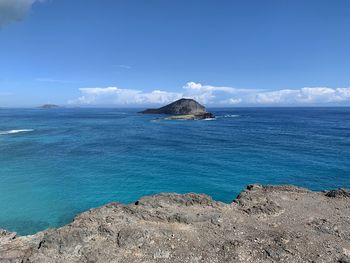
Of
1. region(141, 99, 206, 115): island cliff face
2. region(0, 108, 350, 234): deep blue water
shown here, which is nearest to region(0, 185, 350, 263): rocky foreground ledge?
region(0, 108, 350, 234): deep blue water

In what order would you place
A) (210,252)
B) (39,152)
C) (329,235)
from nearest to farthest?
(210,252) → (329,235) → (39,152)

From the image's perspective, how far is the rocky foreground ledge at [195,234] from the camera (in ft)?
54.9

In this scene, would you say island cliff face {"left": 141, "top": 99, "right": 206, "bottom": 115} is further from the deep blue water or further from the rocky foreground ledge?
the rocky foreground ledge

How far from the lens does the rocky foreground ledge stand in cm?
1672

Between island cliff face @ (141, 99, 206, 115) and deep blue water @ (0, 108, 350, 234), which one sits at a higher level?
island cliff face @ (141, 99, 206, 115)

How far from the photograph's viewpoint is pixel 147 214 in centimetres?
2128

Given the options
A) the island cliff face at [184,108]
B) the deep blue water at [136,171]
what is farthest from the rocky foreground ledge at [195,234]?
the island cliff face at [184,108]

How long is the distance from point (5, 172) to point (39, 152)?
15108 millimetres

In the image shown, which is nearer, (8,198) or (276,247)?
(276,247)

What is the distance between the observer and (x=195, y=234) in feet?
62.1

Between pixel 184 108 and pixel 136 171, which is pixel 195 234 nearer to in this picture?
pixel 136 171

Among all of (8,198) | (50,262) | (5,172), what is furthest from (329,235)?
(5,172)

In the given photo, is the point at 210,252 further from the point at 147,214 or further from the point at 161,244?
the point at 147,214

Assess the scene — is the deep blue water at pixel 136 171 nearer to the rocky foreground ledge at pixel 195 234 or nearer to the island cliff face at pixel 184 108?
the rocky foreground ledge at pixel 195 234
